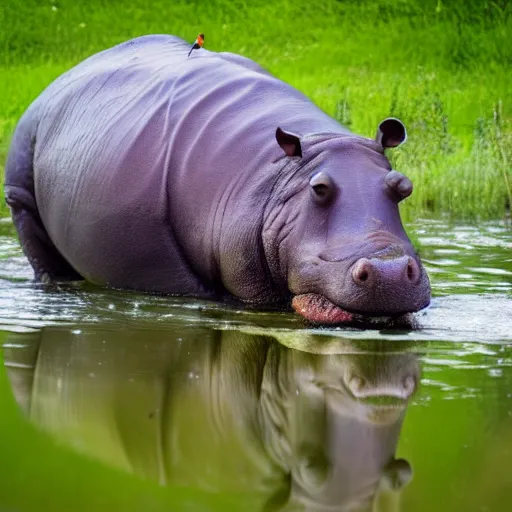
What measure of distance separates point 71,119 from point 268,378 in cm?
372

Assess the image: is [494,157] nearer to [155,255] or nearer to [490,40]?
[155,255]

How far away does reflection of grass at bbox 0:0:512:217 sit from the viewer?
1399 cm

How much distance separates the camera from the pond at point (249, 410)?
9.73 feet

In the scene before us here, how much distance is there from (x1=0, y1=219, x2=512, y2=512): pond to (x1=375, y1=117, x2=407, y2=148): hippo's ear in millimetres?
852

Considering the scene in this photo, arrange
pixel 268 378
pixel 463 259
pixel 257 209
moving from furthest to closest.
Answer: pixel 463 259 → pixel 257 209 → pixel 268 378

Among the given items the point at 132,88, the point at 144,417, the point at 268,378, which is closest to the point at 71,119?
the point at 132,88

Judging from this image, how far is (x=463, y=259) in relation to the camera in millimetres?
8414

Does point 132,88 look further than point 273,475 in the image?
Yes

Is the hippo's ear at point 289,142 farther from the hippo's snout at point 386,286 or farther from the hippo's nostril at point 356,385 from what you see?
the hippo's nostril at point 356,385

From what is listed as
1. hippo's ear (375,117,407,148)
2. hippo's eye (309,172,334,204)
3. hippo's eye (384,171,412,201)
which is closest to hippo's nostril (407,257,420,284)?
hippo's eye (384,171,412,201)

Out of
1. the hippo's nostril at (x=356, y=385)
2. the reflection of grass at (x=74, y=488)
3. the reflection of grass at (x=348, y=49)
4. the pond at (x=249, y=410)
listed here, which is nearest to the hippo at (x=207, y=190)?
the pond at (x=249, y=410)

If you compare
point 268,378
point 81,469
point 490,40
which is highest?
point 81,469

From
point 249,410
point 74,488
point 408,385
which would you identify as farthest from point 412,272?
point 74,488

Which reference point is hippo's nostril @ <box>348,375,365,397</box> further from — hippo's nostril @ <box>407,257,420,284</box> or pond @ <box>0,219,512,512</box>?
hippo's nostril @ <box>407,257,420,284</box>
